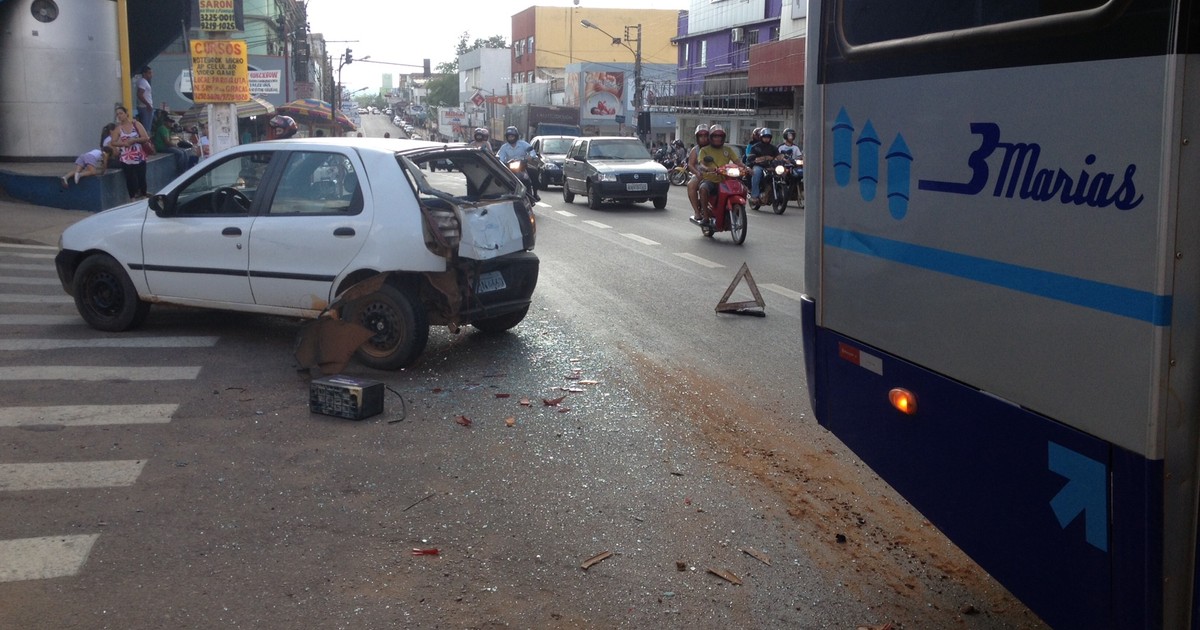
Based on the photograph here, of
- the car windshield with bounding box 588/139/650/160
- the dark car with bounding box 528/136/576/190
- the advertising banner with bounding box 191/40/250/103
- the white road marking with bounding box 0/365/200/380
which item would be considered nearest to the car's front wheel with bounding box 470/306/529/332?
the white road marking with bounding box 0/365/200/380

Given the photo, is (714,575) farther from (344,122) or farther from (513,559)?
(344,122)

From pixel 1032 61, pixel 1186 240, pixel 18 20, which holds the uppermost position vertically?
pixel 18 20

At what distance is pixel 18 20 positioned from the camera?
66.5ft

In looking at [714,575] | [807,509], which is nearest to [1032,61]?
[714,575]

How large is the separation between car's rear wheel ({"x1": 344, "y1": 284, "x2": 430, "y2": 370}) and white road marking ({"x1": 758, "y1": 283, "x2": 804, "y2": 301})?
5005 mm

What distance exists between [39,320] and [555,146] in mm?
25460

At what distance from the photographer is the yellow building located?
9231cm

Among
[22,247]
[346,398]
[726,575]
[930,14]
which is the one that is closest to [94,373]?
[346,398]

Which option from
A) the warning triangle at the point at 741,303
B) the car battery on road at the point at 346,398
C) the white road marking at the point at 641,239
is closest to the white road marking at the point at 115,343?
the car battery on road at the point at 346,398

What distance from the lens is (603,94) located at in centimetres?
7088

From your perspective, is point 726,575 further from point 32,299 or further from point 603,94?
point 603,94

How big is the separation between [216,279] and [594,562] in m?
5.11

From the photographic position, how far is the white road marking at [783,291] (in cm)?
1162

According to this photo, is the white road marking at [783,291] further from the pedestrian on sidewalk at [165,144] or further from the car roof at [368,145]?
the pedestrian on sidewalk at [165,144]
